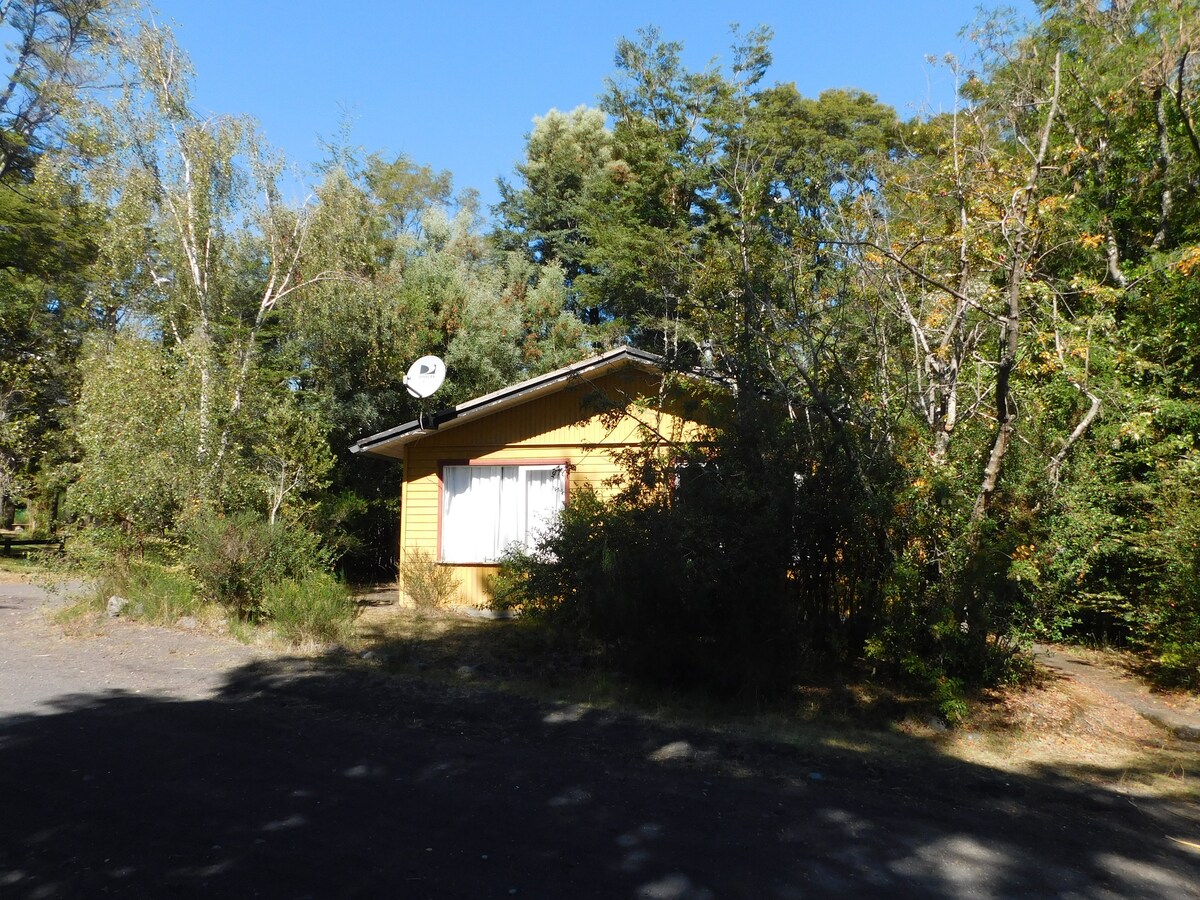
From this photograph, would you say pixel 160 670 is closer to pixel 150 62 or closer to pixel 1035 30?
pixel 150 62

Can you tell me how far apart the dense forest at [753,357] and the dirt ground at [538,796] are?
116cm

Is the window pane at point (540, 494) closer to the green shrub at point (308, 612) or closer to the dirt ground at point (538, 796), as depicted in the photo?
the green shrub at point (308, 612)

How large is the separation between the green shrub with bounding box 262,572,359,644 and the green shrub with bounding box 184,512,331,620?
41 centimetres

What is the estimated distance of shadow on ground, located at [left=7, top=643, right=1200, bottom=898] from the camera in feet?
14.7

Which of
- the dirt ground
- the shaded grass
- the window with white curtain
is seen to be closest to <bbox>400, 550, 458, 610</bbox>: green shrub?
the window with white curtain

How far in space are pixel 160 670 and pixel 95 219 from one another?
475 inches

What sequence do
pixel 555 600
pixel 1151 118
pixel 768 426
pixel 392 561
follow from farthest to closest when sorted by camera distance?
pixel 392 561 → pixel 1151 118 → pixel 555 600 → pixel 768 426

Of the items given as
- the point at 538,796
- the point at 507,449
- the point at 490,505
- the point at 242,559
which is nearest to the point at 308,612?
the point at 242,559

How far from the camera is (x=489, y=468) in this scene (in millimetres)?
14930

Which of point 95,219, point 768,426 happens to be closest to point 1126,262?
point 768,426

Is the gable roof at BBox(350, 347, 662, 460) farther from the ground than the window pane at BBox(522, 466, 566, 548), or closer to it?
farther from the ground

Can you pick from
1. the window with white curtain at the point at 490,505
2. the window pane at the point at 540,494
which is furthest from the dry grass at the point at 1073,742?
the window with white curtain at the point at 490,505

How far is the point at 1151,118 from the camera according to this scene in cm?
1389

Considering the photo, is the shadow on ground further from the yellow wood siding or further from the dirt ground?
the yellow wood siding
